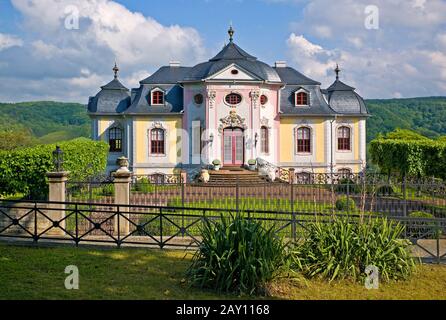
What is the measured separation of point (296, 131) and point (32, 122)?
70.6 m

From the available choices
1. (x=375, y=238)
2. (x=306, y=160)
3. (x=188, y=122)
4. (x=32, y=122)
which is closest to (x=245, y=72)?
(x=188, y=122)

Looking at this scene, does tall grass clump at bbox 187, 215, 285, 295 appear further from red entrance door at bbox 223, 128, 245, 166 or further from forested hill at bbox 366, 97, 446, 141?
forested hill at bbox 366, 97, 446, 141

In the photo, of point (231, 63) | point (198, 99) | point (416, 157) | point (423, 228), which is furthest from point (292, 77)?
point (423, 228)

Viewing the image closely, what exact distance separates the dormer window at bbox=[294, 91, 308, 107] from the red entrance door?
5.18 m

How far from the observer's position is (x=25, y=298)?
7.53 meters

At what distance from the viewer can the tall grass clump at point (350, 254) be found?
8797mm

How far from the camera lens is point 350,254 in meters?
8.87

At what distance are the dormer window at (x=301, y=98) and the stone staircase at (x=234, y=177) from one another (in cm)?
693

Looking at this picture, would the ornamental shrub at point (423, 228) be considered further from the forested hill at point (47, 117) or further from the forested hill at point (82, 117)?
the forested hill at point (47, 117)

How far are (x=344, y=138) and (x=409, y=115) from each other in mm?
59616

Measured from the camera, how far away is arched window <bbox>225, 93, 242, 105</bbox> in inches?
1246

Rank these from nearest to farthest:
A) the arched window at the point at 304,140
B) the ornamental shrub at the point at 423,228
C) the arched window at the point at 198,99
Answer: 1. the ornamental shrub at the point at 423,228
2. the arched window at the point at 198,99
3. the arched window at the point at 304,140

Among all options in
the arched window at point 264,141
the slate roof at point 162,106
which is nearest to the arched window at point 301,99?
the arched window at point 264,141

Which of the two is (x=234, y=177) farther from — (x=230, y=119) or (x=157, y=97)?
(x=157, y=97)
